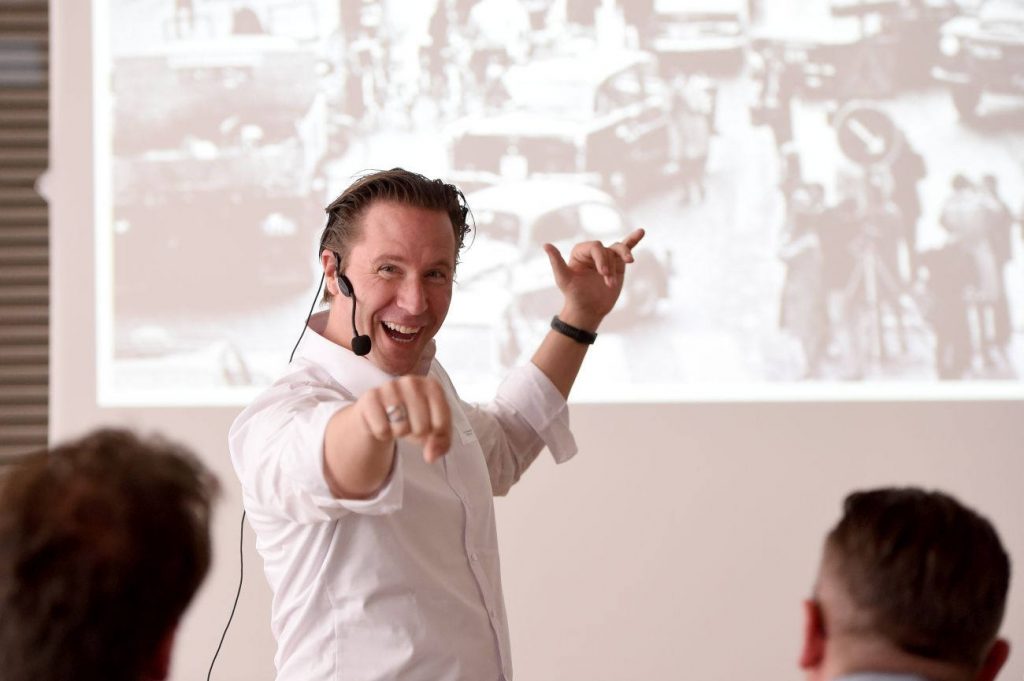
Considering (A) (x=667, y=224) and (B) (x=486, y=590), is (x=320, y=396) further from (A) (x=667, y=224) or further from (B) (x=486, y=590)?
(A) (x=667, y=224)

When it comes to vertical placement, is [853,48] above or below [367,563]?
above

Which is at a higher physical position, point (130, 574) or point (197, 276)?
point (197, 276)

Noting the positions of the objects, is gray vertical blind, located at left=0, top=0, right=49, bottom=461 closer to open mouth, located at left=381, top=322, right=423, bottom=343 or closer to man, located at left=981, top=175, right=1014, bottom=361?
open mouth, located at left=381, top=322, right=423, bottom=343

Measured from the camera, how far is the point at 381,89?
336 cm

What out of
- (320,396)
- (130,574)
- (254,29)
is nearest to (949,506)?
(130,574)

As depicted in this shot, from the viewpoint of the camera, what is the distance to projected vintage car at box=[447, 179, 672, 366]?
3338mm

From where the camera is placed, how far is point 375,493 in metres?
1.34

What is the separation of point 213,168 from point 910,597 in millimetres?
2763

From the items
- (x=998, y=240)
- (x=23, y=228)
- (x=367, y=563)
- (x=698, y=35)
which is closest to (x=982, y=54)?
(x=998, y=240)

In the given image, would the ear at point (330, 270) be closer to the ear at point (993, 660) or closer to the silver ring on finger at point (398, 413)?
the silver ring on finger at point (398, 413)

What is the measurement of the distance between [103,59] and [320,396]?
2211 millimetres

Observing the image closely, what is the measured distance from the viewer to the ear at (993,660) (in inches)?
40.7

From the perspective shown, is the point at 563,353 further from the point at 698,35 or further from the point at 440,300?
the point at 698,35

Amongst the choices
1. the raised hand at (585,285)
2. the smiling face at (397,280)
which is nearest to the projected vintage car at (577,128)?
the raised hand at (585,285)
